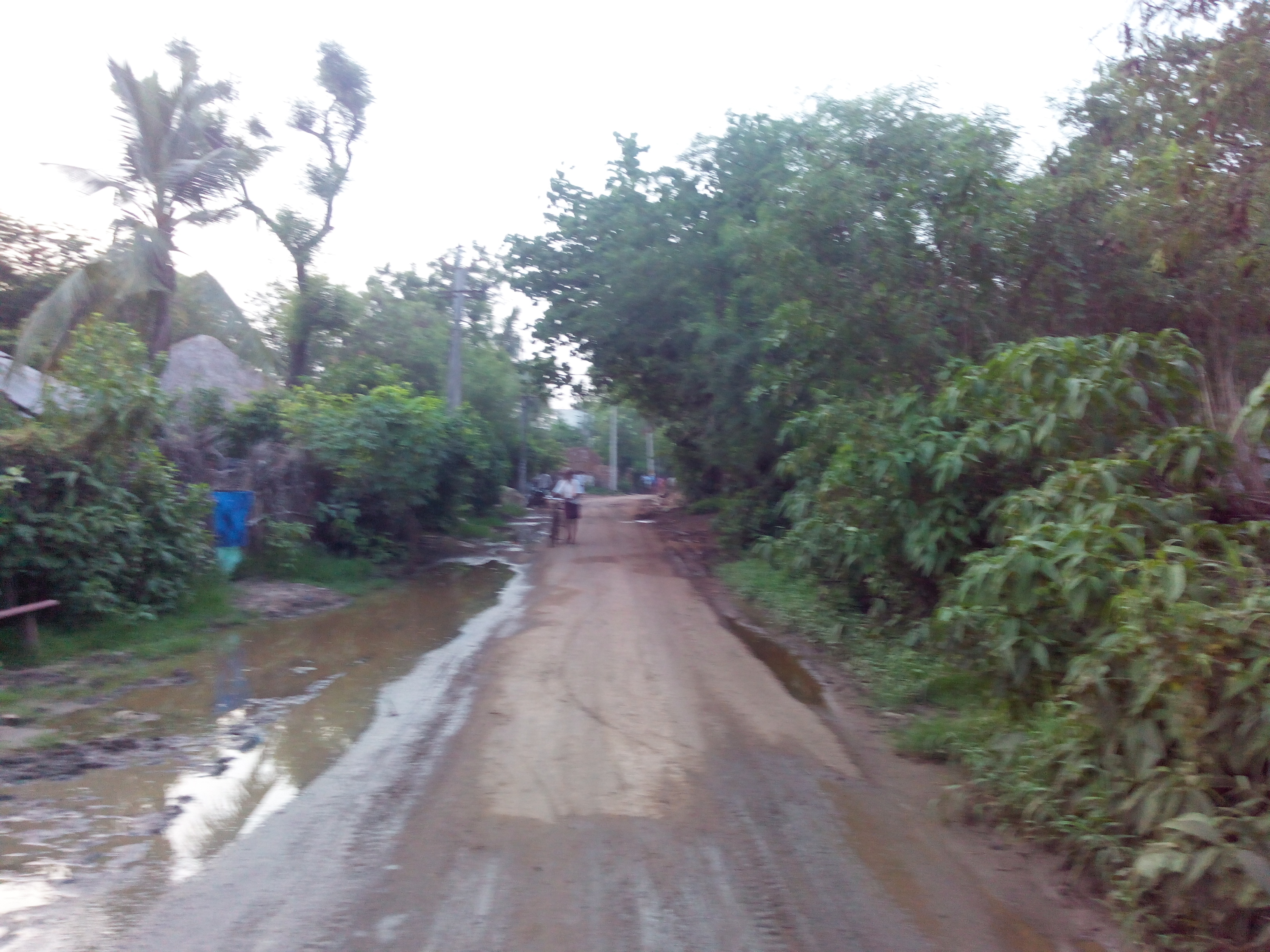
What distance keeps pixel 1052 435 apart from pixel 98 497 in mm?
9499

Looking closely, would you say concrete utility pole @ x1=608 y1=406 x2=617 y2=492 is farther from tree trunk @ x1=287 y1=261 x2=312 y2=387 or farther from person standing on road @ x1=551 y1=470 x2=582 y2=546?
person standing on road @ x1=551 y1=470 x2=582 y2=546

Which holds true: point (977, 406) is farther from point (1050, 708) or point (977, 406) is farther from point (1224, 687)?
point (1224, 687)

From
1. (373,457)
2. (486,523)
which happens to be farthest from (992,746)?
(486,523)

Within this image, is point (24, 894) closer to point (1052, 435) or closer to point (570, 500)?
point (1052, 435)

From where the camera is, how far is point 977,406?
401 inches

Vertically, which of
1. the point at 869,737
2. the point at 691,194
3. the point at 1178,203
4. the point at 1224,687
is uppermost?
the point at 691,194

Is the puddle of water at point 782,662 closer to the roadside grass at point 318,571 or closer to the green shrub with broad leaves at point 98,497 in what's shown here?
the roadside grass at point 318,571

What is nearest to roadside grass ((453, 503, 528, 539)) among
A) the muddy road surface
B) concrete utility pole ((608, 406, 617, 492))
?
Answer: the muddy road surface

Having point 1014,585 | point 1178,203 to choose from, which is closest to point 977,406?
point 1178,203

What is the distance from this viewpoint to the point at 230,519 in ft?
48.8

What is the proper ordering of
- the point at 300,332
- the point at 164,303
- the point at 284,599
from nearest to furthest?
1. the point at 284,599
2. the point at 164,303
3. the point at 300,332

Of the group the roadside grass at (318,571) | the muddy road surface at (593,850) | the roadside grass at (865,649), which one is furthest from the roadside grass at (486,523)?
the muddy road surface at (593,850)

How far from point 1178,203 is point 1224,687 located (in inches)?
256

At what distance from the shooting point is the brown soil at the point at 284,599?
13172mm
